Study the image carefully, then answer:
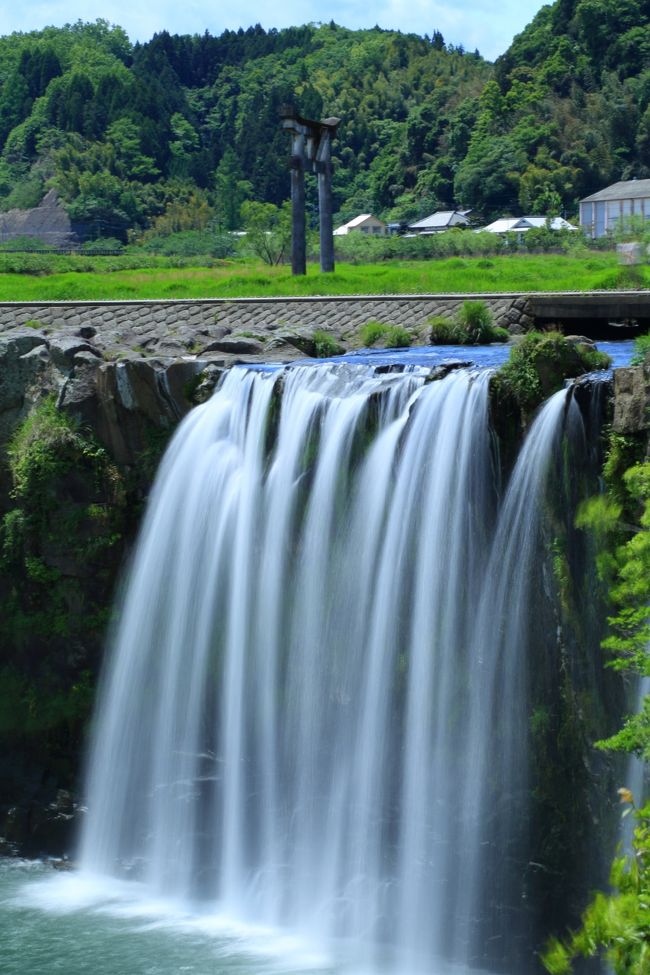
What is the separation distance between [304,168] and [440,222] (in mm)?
67088

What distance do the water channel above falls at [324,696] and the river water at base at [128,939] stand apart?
1.5 inches

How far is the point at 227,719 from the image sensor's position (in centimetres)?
1811

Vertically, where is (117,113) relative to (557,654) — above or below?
above

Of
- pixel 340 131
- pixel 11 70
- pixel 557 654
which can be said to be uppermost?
pixel 11 70

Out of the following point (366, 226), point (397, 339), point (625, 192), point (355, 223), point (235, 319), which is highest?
point (355, 223)

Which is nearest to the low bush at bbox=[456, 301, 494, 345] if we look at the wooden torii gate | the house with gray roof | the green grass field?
the green grass field

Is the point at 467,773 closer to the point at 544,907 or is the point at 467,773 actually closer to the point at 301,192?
the point at 544,907

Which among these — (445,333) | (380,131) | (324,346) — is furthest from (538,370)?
(380,131)

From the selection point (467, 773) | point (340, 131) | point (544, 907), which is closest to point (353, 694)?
point (467, 773)

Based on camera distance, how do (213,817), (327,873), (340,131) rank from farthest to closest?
1. (340,131)
2. (213,817)
3. (327,873)

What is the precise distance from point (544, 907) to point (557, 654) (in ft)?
9.13

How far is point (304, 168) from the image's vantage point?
38094 mm

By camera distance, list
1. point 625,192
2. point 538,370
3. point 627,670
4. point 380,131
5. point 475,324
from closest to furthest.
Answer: point 627,670 < point 538,370 < point 475,324 < point 625,192 < point 380,131

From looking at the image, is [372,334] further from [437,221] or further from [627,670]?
[437,221]
